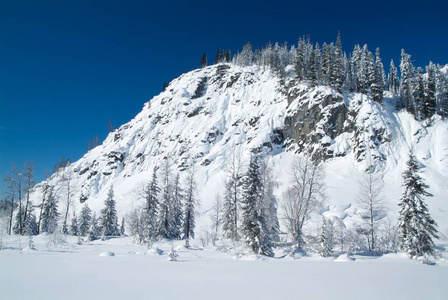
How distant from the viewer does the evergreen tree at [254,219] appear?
17.4 meters

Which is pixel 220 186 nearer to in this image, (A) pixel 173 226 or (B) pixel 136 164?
(A) pixel 173 226

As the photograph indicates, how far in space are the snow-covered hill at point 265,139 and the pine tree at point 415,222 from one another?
11232 millimetres

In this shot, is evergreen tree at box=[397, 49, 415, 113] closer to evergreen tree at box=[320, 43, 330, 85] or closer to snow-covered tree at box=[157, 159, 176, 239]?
evergreen tree at box=[320, 43, 330, 85]

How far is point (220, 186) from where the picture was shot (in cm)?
5925

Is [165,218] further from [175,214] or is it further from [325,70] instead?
[325,70]

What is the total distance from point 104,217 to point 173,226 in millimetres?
14035

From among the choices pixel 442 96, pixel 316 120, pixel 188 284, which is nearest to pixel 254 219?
pixel 188 284

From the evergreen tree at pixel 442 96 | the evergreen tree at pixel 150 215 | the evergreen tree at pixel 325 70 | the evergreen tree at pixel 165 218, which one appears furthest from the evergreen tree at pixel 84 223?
the evergreen tree at pixel 442 96

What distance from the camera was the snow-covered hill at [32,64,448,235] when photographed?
47.0 m

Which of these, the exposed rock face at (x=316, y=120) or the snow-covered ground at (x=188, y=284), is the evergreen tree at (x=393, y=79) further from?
the snow-covered ground at (x=188, y=284)

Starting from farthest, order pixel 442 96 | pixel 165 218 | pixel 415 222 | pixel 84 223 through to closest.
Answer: pixel 442 96, pixel 84 223, pixel 165 218, pixel 415 222

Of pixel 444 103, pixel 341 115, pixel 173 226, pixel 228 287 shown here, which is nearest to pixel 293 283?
pixel 228 287

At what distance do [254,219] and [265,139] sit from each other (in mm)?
49562

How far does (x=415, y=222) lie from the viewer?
1830 centimetres
